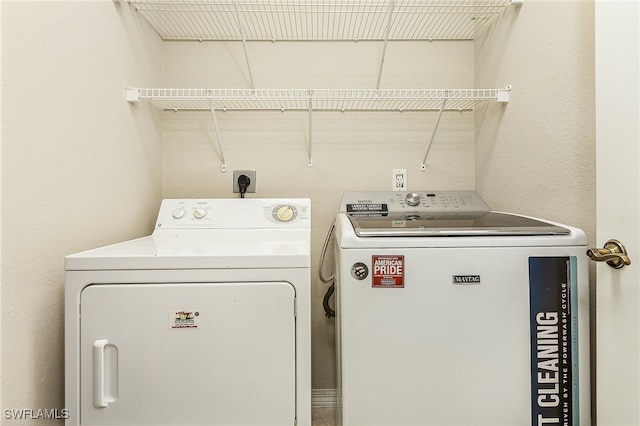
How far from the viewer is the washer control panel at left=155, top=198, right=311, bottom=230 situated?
5.03 feet

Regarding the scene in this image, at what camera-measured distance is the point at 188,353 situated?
99cm

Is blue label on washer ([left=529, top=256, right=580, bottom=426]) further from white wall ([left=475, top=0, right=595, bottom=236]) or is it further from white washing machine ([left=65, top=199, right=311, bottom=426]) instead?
white washing machine ([left=65, top=199, right=311, bottom=426])

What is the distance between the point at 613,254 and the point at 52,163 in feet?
5.42

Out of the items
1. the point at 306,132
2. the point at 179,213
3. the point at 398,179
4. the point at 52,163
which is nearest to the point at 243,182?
the point at 179,213

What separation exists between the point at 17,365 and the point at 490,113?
211 centimetres

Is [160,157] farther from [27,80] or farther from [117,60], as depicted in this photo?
[27,80]

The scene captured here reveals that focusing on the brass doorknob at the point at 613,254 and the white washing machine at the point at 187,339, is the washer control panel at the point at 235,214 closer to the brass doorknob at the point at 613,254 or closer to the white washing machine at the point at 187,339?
the white washing machine at the point at 187,339

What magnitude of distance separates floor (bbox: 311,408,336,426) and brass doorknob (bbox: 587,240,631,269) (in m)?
1.35

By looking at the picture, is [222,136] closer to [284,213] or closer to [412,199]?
[284,213]

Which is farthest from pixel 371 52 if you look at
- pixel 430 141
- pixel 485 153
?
pixel 485 153

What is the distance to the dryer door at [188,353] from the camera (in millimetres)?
979

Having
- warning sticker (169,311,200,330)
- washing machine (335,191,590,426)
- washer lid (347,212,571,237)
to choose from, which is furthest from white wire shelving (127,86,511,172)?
warning sticker (169,311,200,330)

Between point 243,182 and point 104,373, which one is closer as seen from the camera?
point 104,373

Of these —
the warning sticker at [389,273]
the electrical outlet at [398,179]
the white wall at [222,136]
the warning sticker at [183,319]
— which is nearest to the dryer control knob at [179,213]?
the white wall at [222,136]
